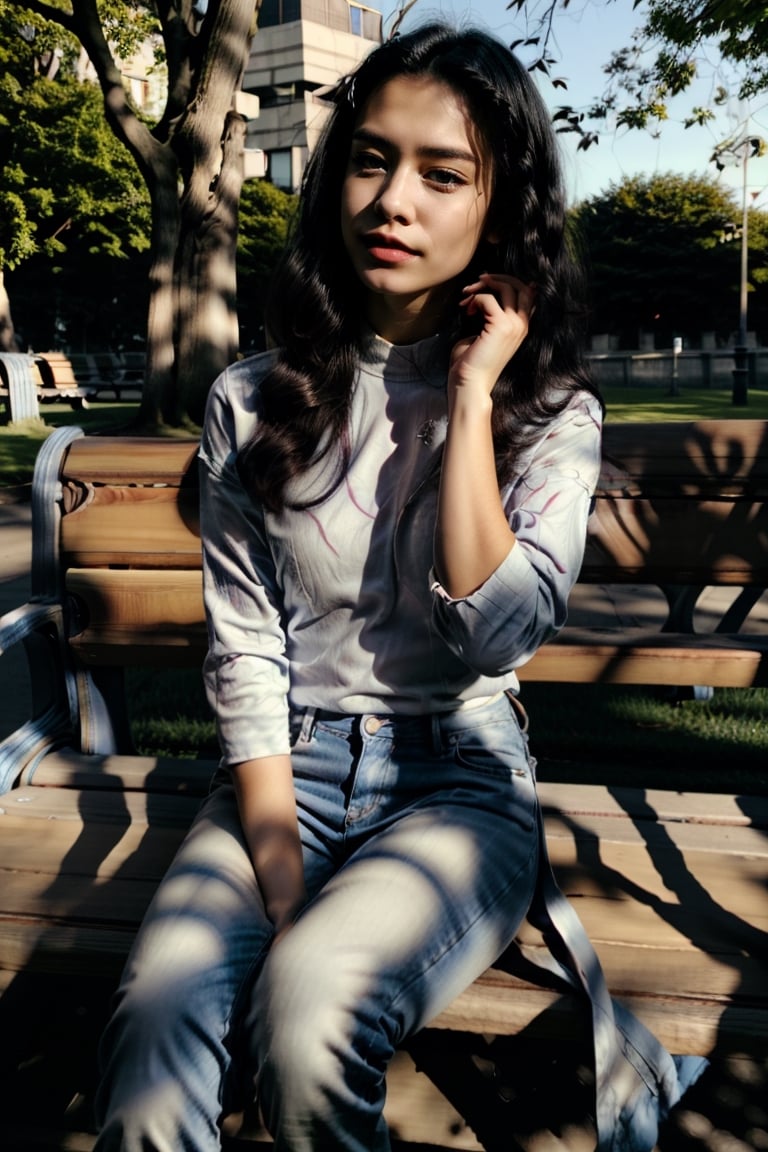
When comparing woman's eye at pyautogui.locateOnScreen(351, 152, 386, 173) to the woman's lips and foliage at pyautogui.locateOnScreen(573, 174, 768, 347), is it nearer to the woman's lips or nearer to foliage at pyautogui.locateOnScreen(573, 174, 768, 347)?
the woman's lips

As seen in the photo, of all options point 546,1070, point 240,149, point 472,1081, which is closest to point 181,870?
point 472,1081

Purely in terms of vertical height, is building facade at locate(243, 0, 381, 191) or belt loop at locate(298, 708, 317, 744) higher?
building facade at locate(243, 0, 381, 191)

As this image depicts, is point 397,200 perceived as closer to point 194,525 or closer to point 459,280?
point 459,280

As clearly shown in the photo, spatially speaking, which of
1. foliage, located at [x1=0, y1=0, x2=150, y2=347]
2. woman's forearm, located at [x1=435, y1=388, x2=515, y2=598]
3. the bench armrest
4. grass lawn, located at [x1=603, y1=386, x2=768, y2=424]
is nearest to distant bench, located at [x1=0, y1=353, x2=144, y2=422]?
foliage, located at [x1=0, y1=0, x2=150, y2=347]

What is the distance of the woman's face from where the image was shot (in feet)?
6.83

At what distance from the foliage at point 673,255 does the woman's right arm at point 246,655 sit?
46.9 metres

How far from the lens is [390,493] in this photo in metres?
2.20

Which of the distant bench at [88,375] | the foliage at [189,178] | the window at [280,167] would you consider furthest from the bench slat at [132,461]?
the window at [280,167]

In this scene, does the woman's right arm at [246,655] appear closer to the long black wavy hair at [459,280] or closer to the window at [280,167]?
the long black wavy hair at [459,280]

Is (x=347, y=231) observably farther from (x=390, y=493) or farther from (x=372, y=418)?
(x=390, y=493)

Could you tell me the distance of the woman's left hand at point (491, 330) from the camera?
206 centimetres

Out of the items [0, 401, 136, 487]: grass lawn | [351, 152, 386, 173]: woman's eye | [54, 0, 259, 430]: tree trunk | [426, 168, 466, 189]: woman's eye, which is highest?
[54, 0, 259, 430]: tree trunk

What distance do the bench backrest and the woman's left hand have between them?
2.18ft

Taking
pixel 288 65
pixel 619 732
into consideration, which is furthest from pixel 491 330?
pixel 288 65
